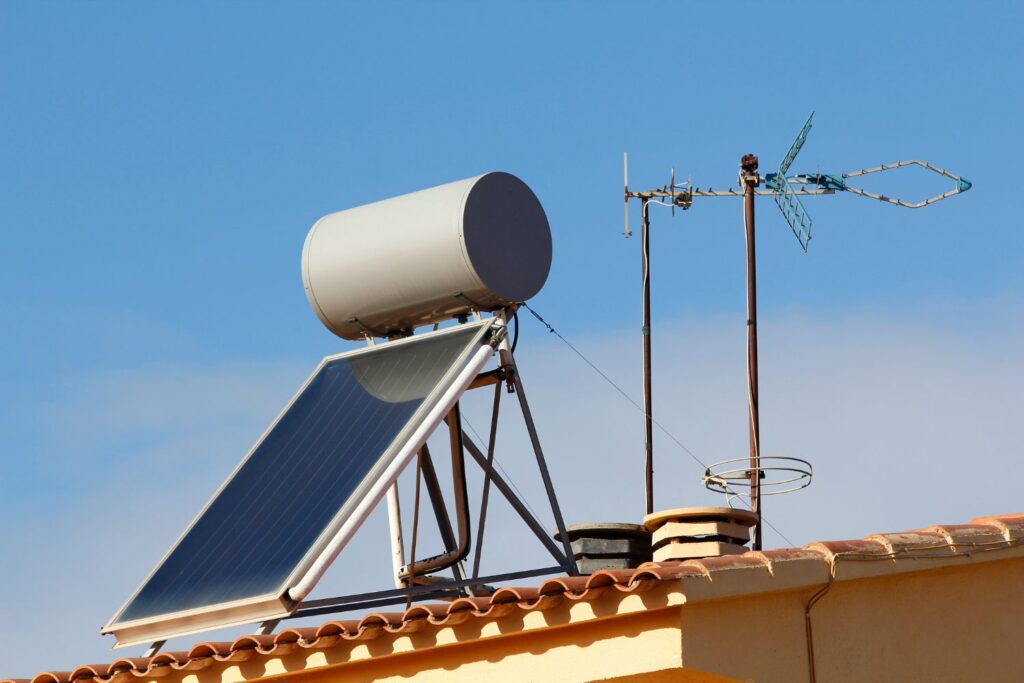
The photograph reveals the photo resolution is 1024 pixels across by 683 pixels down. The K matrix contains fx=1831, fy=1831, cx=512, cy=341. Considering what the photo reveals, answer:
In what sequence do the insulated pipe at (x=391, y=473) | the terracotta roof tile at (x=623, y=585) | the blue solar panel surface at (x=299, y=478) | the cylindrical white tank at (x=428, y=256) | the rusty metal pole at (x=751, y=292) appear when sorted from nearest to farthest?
the terracotta roof tile at (x=623, y=585) < the insulated pipe at (x=391, y=473) < the blue solar panel surface at (x=299, y=478) < the cylindrical white tank at (x=428, y=256) < the rusty metal pole at (x=751, y=292)

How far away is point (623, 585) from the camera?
995 centimetres

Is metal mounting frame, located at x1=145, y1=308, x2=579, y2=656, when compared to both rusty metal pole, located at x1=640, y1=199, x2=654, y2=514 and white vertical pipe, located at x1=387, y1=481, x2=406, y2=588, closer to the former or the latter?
white vertical pipe, located at x1=387, y1=481, x2=406, y2=588

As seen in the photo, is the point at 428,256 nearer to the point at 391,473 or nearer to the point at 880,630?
the point at 391,473

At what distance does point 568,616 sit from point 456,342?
11.0 ft

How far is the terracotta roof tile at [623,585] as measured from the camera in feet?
32.9

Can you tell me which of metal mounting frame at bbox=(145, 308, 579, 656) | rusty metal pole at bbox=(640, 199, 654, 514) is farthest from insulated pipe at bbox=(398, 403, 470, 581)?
rusty metal pole at bbox=(640, 199, 654, 514)

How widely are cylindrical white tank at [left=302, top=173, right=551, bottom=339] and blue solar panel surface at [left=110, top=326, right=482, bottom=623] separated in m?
0.32

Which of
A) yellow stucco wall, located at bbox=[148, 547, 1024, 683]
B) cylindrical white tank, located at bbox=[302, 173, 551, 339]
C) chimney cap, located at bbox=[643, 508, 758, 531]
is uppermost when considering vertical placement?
cylindrical white tank, located at bbox=[302, 173, 551, 339]

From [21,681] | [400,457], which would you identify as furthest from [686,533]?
[21,681]

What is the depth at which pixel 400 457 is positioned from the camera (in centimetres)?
1208

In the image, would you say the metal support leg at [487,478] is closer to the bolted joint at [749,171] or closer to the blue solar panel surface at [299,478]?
the blue solar panel surface at [299,478]

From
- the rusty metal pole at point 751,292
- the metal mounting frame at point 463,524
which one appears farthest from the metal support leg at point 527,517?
the rusty metal pole at point 751,292

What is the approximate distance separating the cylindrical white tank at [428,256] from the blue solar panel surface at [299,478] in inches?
12.7

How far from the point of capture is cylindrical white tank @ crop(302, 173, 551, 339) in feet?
43.5
